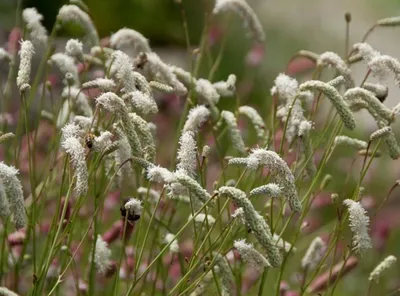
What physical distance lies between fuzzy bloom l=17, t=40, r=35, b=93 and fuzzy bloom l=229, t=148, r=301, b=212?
0.51 m

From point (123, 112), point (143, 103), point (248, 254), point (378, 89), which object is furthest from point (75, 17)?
point (248, 254)

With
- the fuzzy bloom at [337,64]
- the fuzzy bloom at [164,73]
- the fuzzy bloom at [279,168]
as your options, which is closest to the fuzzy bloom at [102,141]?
the fuzzy bloom at [279,168]

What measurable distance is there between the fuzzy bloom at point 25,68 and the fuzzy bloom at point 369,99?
2.44 ft

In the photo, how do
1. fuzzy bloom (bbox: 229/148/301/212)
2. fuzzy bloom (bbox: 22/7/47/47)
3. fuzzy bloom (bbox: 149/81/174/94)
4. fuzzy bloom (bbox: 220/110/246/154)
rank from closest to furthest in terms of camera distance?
fuzzy bloom (bbox: 229/148/301/212)
fuzzy bloom (bbox: 149/81/174/94)
fuzzy bloom (bbox: 220/110/246/154)
fuzzy bloom (bbox: 22/7/47/47)

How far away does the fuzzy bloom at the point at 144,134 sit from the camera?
2066mm

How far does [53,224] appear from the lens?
2254 millimetres

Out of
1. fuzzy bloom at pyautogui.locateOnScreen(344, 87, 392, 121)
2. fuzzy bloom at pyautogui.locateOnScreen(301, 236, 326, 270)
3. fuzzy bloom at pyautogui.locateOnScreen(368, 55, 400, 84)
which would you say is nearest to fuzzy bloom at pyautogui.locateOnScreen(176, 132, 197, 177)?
fuzzy bloom at pyautogui.locateOnScreen(344, 87, 392, 121)

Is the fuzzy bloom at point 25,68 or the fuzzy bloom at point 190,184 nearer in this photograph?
the fuzzy bloom at point 190,184

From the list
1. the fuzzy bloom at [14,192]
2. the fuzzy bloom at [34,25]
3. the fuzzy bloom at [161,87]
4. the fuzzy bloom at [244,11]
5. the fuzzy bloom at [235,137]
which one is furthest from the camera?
the fuzzy bloom at [244,11]

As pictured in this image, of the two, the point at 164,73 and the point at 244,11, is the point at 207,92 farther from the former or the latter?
the point at 244,11

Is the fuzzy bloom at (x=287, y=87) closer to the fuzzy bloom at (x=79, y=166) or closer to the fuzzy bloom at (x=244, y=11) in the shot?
the fuzzy bloom at (x=244, y=11)

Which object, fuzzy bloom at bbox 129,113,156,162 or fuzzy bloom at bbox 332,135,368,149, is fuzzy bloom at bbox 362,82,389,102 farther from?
fuzzy bloom at bbox 129,113,156,162

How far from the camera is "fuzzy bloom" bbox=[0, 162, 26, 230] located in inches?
69.6

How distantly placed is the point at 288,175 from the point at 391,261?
62 centimetres
